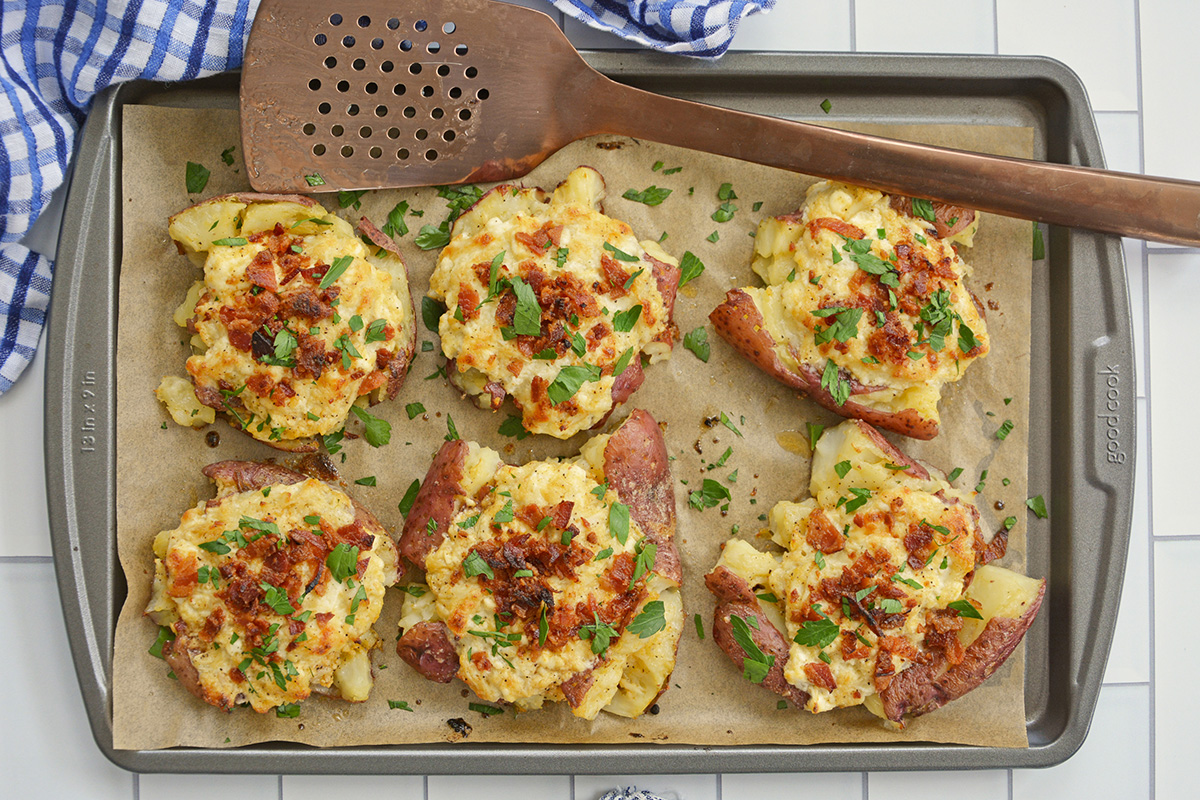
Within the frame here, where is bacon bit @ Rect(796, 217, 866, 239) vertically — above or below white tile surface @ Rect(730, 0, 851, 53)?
below

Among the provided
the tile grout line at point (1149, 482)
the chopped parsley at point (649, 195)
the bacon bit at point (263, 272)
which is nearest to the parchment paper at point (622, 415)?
the chopped parsley at point (649, 195)

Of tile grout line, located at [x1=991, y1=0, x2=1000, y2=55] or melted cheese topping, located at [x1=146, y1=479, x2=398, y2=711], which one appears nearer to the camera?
melted cheese topping, located at [x1=146, y1=479, x2=398, y2=711]

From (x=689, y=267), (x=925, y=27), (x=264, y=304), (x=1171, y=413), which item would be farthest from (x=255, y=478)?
(x=1171, y=413)

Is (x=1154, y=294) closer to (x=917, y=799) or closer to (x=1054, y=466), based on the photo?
(x=1054, y=466)

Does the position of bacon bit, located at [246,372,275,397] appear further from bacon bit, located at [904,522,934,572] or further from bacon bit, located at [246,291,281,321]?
bacon bit, located at [904,522,934,572]

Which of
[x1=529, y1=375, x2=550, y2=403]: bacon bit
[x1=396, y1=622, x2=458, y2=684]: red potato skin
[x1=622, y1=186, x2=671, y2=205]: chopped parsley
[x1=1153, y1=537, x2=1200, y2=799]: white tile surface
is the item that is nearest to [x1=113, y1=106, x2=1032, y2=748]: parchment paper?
[x1=622, y1=186, x2=671, y2=205]: chopped parsley

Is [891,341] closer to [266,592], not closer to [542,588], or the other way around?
[542,588]

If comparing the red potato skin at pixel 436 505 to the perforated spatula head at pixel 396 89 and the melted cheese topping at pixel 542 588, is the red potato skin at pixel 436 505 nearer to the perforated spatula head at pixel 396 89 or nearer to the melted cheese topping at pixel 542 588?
the melted cheese topping at pixel 542 588

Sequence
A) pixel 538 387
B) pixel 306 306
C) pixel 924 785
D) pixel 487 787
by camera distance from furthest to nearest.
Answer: pixel 924 785, pixel 487 787, pixel 538 387, pixel 306 306
